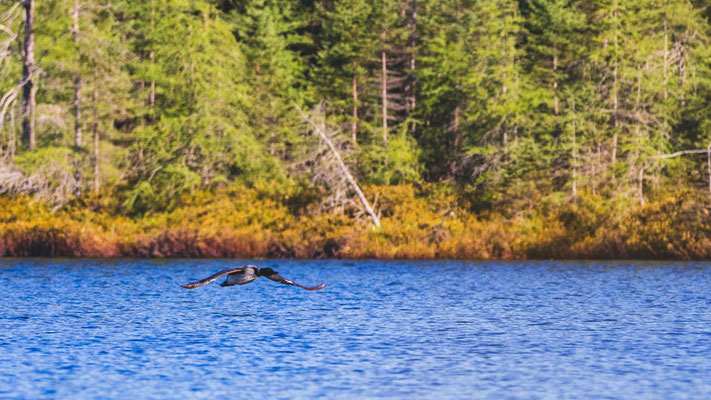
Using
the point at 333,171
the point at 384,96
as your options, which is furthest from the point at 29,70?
the point at 384,96

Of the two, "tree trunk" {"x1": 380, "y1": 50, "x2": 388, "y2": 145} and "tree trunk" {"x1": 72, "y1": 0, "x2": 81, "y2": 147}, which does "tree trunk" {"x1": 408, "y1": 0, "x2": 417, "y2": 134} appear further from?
"tree trunk" {"x1": 72, "y1": 0, "x2": 81, "y2": 147}

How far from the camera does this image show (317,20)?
214 ft

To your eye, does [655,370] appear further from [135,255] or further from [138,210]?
[138,210]

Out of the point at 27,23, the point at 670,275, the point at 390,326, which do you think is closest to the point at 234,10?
the point at 27,23

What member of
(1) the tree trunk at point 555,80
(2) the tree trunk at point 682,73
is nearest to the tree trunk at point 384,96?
(1) the tree trunk at point 555,80

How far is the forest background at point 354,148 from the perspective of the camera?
136ft

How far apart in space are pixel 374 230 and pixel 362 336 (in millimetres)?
21600

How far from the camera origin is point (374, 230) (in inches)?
1636

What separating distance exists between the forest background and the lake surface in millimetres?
7202

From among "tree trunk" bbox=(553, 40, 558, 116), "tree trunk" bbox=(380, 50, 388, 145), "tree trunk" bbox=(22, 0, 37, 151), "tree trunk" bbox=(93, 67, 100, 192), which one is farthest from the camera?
"tree trunk" bbox=(380, 50, 388, 145)

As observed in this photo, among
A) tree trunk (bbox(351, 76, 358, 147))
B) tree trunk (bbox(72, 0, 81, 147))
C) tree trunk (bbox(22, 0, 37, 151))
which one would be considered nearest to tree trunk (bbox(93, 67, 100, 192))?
tree trunk (bbox(72, 0, 81, 147))

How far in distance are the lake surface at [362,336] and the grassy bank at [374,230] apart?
527 cm

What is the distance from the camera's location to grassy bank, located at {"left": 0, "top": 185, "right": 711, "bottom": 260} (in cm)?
3978

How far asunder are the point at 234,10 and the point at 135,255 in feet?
77.0
